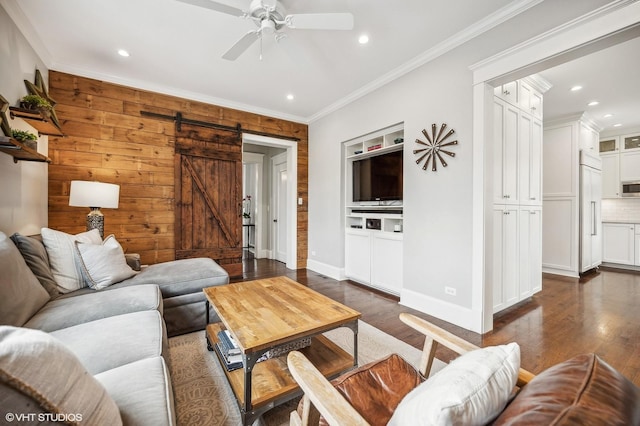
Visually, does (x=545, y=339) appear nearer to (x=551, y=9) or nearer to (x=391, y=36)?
(x=551, y=9)

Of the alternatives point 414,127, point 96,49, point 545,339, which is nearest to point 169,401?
point 545,339

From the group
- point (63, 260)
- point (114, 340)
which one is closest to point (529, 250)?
point (114, 340)

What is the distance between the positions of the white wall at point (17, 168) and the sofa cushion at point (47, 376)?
2.53 metres

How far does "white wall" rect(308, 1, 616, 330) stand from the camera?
7.37 ft

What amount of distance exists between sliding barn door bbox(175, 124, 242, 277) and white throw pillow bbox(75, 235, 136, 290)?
158 cm

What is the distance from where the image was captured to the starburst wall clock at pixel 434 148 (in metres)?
2.64

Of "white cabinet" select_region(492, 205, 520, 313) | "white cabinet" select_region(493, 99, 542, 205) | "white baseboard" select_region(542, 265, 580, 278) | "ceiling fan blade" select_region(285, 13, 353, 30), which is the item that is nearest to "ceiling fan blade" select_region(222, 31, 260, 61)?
"ceiling fan blade" select_region(285, 13, 353, 30)

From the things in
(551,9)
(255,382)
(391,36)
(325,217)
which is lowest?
(255,382)

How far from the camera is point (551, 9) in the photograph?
76.7 inches

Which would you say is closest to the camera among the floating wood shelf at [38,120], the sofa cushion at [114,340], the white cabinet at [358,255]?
the sofa cushion at [114,340]

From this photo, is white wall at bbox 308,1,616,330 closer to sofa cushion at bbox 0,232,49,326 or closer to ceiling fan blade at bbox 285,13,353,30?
ceiling fan blade at bbox 285,13,353,30

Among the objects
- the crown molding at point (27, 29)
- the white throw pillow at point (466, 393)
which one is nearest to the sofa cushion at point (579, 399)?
the white throw pillow at point (466, 393)

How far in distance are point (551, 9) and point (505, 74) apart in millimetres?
462

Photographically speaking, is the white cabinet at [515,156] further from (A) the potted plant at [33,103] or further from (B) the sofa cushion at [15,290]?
(A) the potted plant at [33,103]
